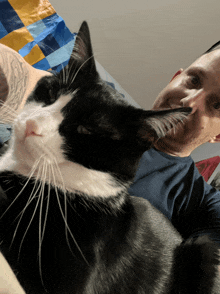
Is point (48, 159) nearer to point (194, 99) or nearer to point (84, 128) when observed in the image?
point (84, 128)

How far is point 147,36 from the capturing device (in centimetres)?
126

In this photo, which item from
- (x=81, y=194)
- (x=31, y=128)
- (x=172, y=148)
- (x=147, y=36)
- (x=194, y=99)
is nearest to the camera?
(x=31, y=128)

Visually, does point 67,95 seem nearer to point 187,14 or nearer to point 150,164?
point 150,164

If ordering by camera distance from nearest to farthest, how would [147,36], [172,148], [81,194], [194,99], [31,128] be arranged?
[31,128] → [81,194] → [194,99] → [172,148] → [147,36]

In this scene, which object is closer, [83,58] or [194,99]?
[83,58]

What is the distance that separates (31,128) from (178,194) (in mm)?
665

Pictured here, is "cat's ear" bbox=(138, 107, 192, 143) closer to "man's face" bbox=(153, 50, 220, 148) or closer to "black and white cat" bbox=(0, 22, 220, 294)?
"black and white cat" bbox=(0, 22, 220, 294)

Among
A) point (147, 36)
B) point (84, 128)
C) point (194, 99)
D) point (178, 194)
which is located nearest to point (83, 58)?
point (84, 128)

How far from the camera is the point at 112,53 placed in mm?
1256

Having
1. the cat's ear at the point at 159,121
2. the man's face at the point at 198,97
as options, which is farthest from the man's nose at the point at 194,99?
the cat's ear at the point at 159,121

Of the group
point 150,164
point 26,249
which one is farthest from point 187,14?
point 26,249

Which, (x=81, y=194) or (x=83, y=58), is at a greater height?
(x=83, y=58)

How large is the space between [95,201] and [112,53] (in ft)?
3.34

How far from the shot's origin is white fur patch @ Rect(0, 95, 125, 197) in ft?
1.51
